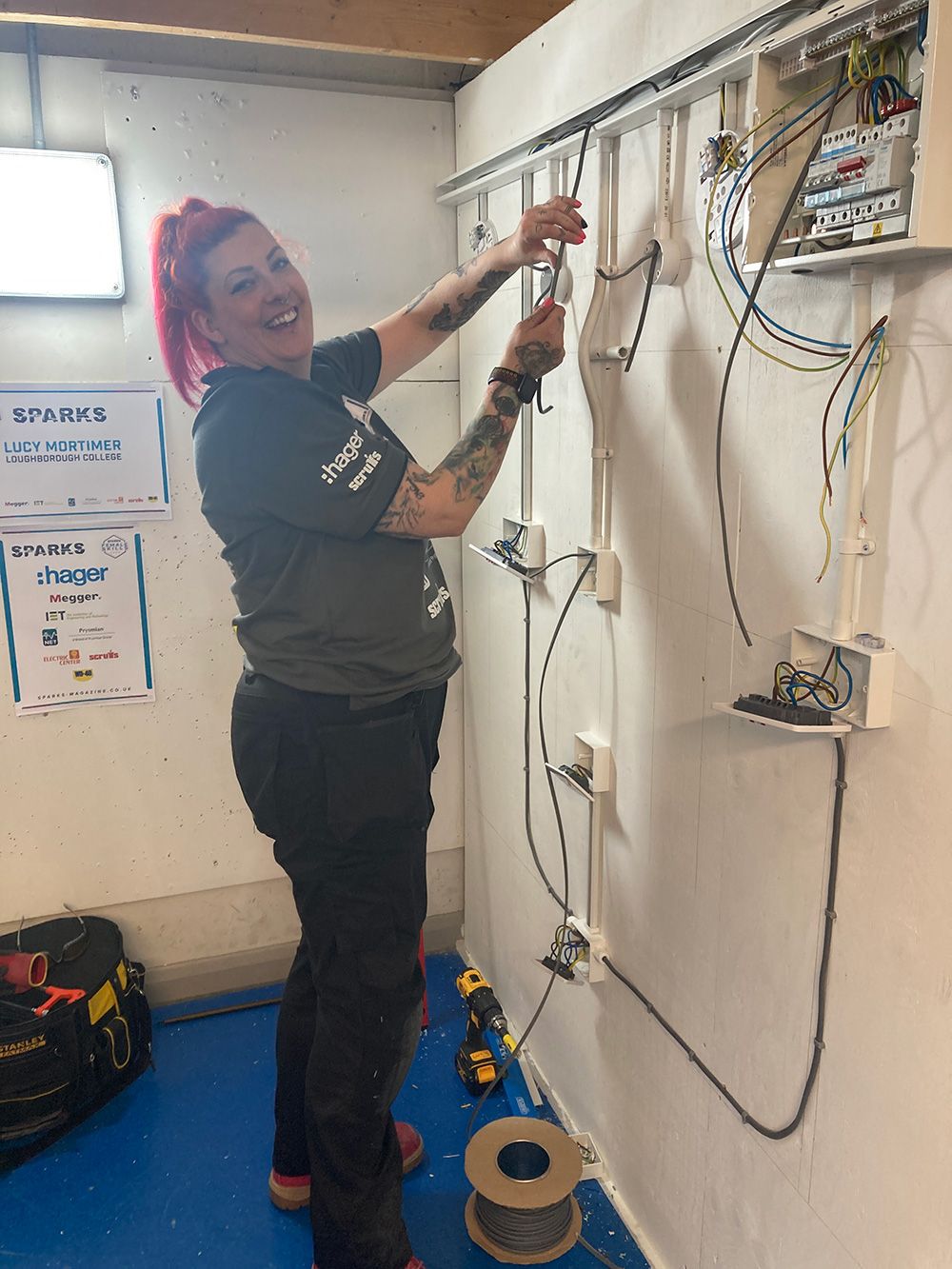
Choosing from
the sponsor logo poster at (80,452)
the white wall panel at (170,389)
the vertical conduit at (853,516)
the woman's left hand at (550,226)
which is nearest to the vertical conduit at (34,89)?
the white wall panel at (170,389)

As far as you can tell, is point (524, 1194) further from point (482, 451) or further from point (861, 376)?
point (861, 376)

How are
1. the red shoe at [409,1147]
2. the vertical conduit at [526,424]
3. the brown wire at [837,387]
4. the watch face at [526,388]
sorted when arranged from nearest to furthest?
the brown wire at [837,387], the watch face at [526,388], the vertical conduit at [526,424], the red shoe at [409,1147]

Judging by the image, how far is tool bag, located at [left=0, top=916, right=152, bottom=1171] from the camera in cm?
192

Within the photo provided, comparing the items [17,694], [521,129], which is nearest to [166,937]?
[17,694]

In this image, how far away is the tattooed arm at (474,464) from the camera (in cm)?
141

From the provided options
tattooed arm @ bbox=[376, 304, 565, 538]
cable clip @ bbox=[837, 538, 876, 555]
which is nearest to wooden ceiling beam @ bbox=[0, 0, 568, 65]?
tattooed arm @ bbox=[376, 304, 565, 538]

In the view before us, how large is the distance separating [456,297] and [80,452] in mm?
922

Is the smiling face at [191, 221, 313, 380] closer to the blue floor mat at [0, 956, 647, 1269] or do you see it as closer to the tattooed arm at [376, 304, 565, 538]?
the tattooed arm at [376, 304, 565, 538]

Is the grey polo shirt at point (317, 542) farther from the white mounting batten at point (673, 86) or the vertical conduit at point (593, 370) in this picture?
the white mounting batten at point (673, 86)

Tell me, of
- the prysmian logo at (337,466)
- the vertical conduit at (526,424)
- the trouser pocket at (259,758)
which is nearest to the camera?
the prysmian logo at (337,466)

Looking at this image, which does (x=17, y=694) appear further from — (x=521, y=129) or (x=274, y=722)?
(x=521, y=129)

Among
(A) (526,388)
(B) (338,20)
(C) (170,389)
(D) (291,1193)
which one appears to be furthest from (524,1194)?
(B) (338,20)

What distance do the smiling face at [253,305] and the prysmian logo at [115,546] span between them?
77 cm

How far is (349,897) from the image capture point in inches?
61.1
